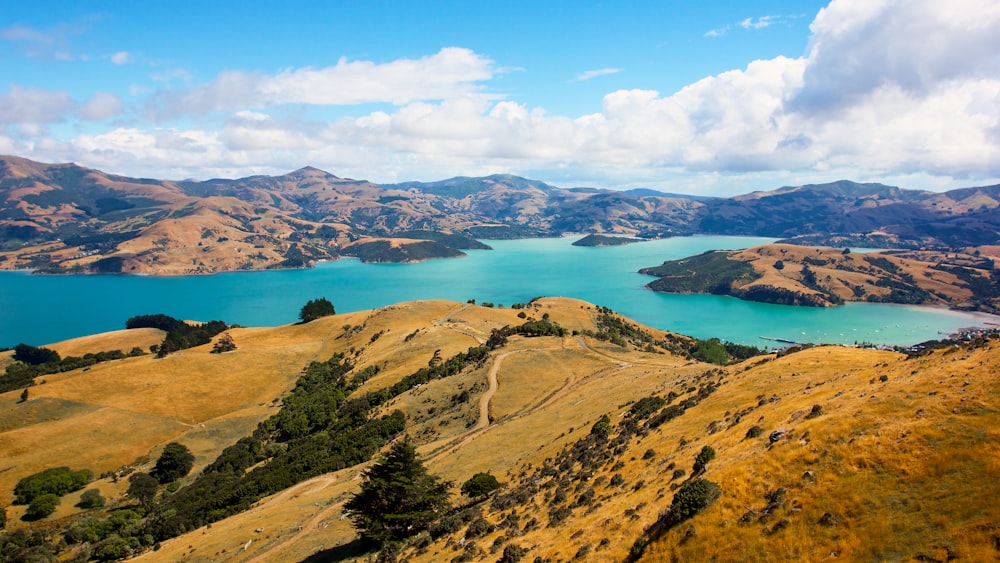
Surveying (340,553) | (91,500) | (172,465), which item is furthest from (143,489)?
(340,553)

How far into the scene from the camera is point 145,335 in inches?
7598

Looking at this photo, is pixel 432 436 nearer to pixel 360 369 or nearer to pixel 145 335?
pixel 360 369

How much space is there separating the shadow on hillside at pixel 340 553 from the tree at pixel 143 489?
2327 inches

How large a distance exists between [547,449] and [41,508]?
3372 inches

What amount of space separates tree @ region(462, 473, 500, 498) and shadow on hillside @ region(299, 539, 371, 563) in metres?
9.38

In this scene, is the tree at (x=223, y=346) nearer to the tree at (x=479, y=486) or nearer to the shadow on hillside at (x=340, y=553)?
the shadow on hillside at (x=340, y=553)

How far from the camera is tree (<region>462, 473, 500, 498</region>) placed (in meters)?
43.6

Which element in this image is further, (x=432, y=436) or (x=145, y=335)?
(x=145, y=335)

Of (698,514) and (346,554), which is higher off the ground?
(698,514)

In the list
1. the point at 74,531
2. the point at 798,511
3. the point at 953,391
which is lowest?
the point at 74,531

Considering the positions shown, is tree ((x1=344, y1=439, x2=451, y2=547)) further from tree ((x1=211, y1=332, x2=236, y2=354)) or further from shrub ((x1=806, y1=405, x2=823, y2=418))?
tree ((x1=211, y1=332, x2=236, y2=354))

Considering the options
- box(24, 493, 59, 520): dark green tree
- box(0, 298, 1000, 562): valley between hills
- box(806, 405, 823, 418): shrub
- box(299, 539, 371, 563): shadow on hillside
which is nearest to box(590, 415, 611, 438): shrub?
box(0, 298, 1000, 562): valley between hills

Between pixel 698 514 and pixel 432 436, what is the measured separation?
183ft

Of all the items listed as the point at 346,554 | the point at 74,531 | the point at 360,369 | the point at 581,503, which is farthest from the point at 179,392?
the point at 581,503
